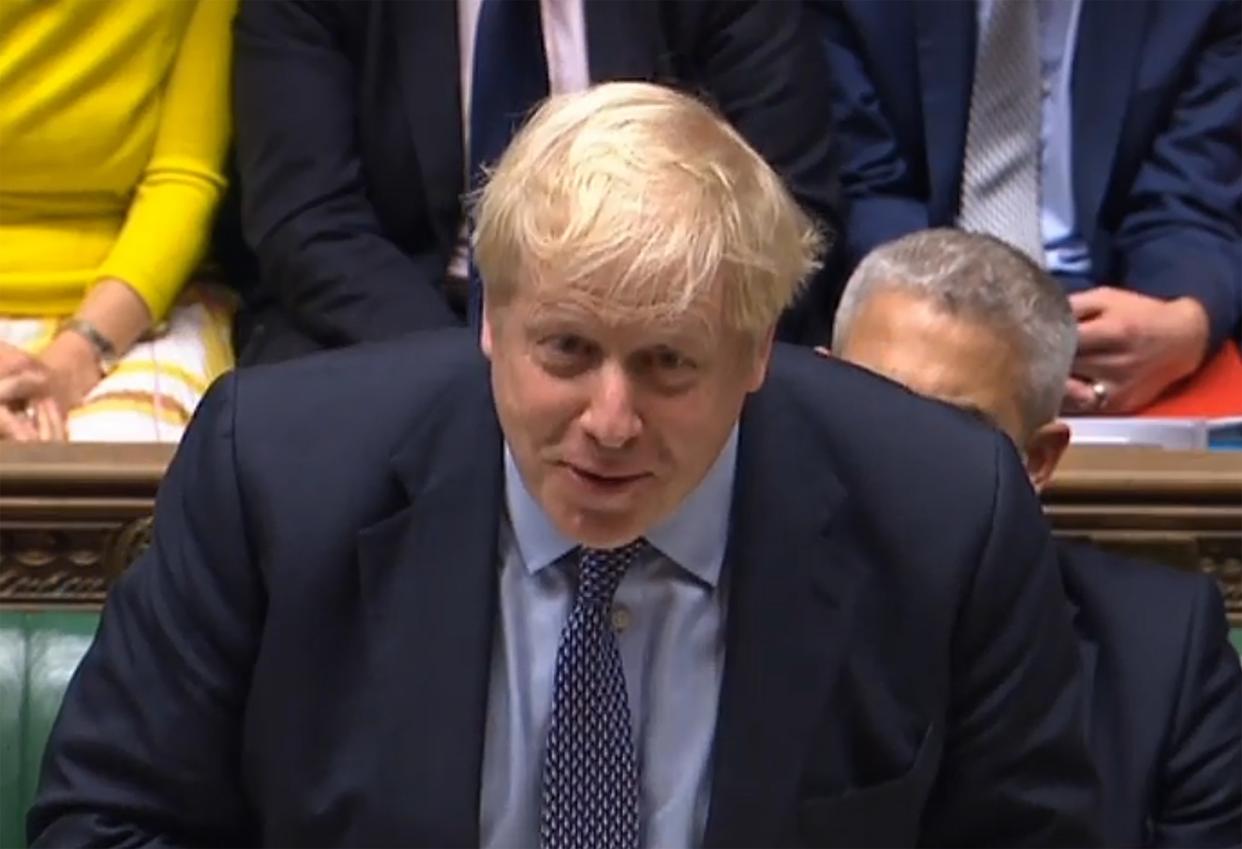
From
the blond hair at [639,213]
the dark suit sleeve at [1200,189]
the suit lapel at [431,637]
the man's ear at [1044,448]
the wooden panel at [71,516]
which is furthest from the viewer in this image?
the dark suit sleeve at [1200,189]

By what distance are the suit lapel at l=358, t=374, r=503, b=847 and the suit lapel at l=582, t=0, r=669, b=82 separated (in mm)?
816

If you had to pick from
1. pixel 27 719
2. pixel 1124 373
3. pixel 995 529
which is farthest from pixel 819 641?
pixel 1124 373

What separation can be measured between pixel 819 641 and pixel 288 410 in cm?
30

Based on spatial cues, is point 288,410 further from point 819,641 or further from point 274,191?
point 274,191

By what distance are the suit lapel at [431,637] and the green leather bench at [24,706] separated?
15.6 inches

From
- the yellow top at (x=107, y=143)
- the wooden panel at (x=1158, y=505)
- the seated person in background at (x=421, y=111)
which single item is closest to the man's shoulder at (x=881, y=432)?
the wooden panel at (x=1158, y=505)

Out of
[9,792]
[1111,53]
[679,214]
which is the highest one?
[679,214]

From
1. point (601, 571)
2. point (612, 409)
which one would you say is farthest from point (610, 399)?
point (601, 571)

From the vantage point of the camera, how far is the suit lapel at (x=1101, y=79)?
1953 mm

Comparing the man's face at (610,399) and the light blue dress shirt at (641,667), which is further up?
the man's face at (610,399)

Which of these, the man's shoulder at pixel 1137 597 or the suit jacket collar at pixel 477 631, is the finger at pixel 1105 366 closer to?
the man's shoulder at pixel 1137 597

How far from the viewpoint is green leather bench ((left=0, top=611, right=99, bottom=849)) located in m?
1.41

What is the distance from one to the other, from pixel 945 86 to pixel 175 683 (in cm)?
109

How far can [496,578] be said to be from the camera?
43.3 inches
